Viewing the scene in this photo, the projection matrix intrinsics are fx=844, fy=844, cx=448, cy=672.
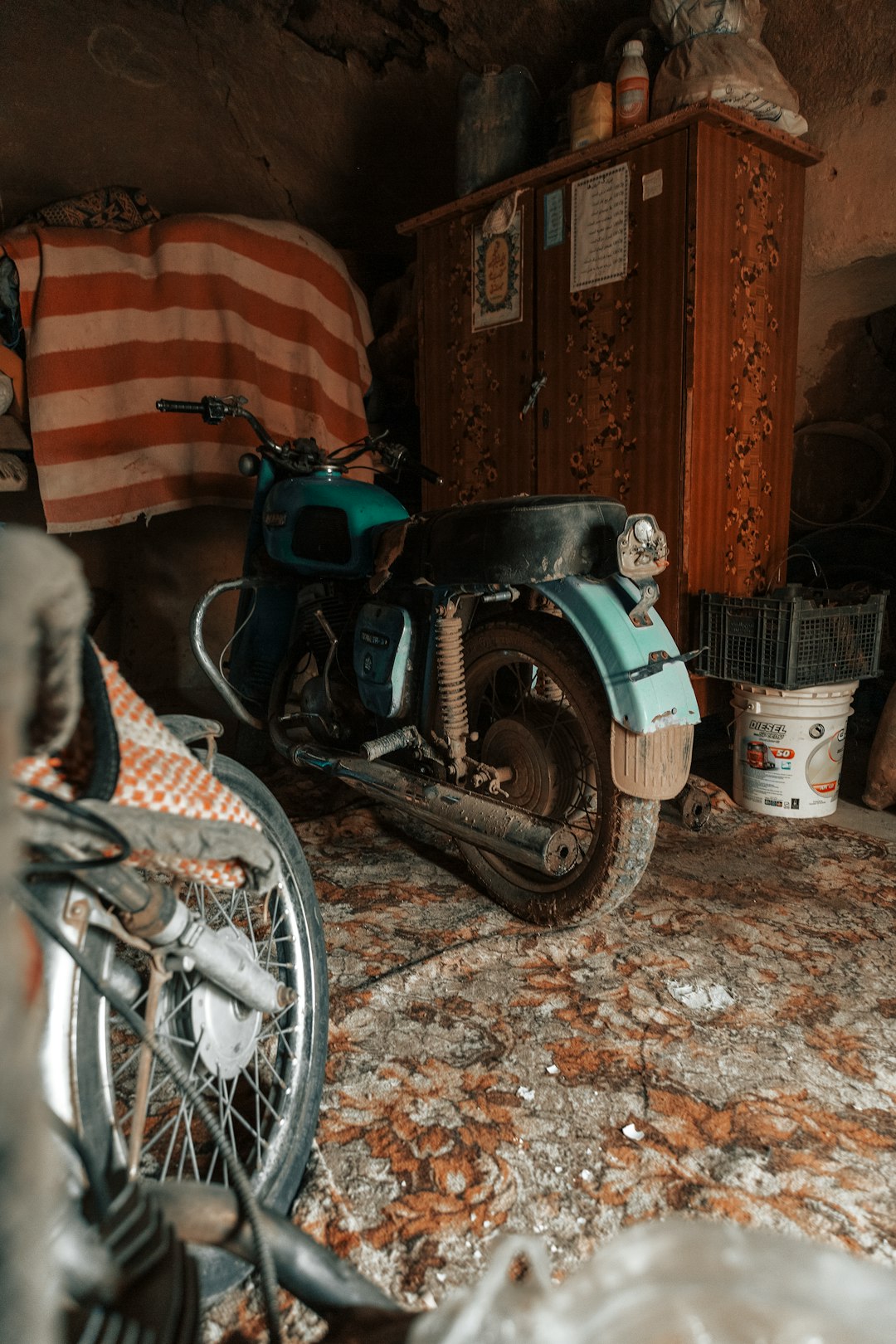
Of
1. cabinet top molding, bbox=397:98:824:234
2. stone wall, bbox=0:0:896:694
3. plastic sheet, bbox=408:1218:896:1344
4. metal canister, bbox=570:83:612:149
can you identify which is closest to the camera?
plastic sheet, bbox=408:1218:896:1344

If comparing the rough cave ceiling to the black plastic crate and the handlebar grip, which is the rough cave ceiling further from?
the handlebar grip

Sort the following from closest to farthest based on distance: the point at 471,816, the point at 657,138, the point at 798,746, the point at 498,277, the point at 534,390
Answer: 1. the point at 471,816
2. the point at 798,746
3. the point at 657,138
4. the point at 534,390
5. the point at 498,277

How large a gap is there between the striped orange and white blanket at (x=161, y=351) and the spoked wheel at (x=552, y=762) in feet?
6.32

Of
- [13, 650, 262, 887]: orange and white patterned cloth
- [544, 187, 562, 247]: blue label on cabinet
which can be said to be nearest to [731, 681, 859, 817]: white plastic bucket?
[544, 187, 562, 247]: blue label on cabinet

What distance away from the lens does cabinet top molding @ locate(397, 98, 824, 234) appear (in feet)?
8.95

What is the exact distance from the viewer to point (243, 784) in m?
1.27

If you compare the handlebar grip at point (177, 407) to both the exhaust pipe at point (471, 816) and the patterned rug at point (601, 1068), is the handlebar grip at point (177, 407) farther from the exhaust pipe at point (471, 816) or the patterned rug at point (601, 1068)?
the patterned rug at point (601, 1068)

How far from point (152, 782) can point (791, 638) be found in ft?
7.18

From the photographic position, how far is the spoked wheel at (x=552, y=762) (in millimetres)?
1813

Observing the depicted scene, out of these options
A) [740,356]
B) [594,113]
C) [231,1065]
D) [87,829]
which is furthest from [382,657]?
[594,113]

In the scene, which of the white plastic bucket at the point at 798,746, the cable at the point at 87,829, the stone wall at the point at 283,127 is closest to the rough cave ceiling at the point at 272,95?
the stone wall at the point at 283,127

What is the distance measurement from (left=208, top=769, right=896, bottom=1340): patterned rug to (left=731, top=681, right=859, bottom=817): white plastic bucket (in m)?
0.33

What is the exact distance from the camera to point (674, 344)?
2.89 m

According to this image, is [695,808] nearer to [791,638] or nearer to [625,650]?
[791,638]
